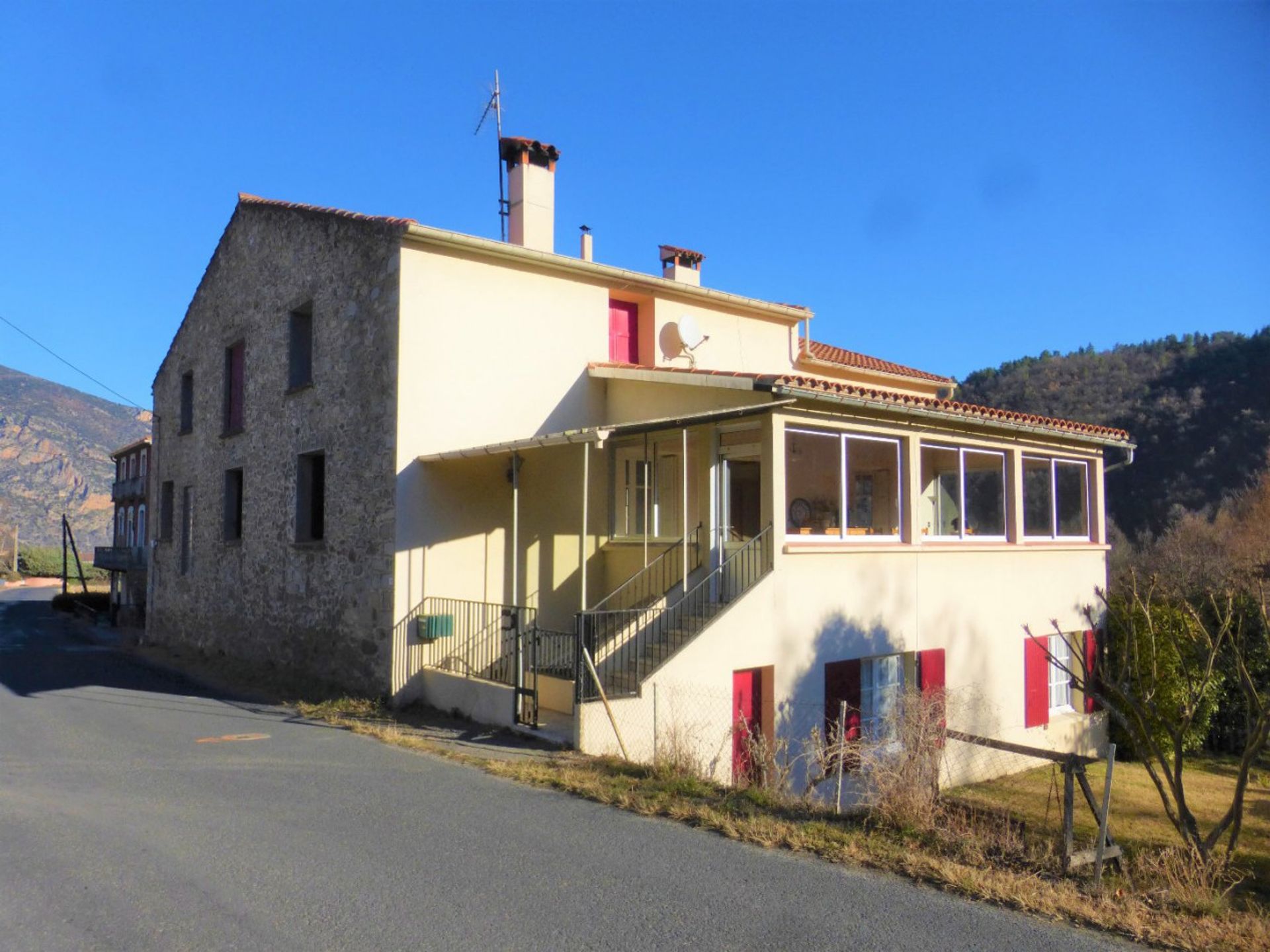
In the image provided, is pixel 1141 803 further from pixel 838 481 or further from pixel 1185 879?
pixel 1185 879

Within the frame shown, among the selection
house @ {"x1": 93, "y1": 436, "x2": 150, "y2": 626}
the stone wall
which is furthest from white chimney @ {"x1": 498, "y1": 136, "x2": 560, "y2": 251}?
house @ {"x1": 93, "y1": 436, "x2": 150, "y2": 626}

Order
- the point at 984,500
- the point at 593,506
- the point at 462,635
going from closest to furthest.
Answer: the point at 462,635 < the point at 593,506 < the point at 984,500

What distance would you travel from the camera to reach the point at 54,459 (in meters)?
104

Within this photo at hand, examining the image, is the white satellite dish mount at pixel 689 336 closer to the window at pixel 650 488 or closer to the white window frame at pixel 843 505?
the window at pixel 650 488

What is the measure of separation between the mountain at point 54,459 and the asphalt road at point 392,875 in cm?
9188

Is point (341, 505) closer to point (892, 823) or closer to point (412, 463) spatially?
point (412, 463)

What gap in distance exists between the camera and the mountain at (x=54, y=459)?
304 feet

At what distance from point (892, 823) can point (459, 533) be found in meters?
7.60

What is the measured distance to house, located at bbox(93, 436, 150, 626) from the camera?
96.3ft

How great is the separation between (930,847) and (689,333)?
34.0 feet

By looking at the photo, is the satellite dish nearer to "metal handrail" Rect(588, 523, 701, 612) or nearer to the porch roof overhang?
"metal handrail" Rect(588, 523, 701, 612)

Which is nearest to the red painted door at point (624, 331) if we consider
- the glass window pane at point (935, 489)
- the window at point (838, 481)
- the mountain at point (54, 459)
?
the window at point (838, 481)

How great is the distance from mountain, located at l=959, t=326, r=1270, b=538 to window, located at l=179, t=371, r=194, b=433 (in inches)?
1225

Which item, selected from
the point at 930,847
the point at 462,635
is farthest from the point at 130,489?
the point at 930,847
